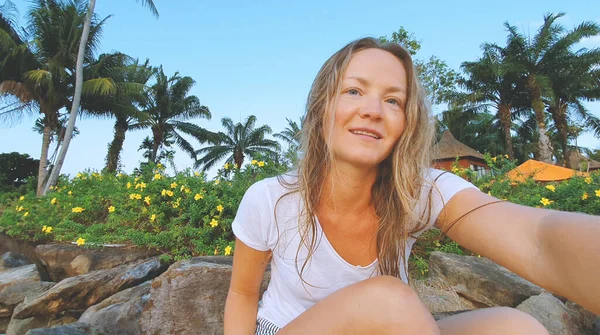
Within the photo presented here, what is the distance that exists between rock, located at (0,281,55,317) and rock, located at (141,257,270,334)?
2043 mm

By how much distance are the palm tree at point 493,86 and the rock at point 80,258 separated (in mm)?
20469

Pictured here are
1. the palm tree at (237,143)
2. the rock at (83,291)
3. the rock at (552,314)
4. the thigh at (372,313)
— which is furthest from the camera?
the palm tree at (237,143)

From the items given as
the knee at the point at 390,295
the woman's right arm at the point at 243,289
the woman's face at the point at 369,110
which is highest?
the woman's face at the point at 369,110

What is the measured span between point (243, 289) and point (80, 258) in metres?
3.05

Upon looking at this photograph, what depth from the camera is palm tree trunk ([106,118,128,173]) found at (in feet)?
65.1

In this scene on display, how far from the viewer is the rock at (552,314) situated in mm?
2086

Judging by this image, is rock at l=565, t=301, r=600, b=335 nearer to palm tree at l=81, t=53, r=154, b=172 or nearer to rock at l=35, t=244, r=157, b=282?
rock at l=35, t=244, r=157, b=282

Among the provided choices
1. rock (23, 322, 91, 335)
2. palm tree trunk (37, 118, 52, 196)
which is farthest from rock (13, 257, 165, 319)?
palm tree trunk (37, 118, 52, 196)

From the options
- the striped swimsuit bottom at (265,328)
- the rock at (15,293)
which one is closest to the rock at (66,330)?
the rock at (15,293)

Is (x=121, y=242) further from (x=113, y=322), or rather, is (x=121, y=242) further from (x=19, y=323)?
(x=113, y=322)

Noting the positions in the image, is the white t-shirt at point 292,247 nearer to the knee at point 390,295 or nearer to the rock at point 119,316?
the knee at point 390,295

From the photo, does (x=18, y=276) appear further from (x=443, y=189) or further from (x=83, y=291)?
(x=443, y=189)

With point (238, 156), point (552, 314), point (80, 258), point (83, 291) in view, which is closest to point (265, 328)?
point (552, 314)

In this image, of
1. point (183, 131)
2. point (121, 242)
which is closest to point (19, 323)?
point (121, 242)
